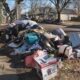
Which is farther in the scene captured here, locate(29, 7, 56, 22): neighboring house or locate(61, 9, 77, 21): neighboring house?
locate(61, 9, 77, 21): neighboring house

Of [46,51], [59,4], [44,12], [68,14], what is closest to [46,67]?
[46,51]

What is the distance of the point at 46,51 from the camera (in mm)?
10688

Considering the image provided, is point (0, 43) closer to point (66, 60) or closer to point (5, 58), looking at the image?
point (5, 58)

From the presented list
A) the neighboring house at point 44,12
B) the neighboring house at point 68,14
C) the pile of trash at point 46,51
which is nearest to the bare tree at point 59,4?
the neighboring house at point 44,12

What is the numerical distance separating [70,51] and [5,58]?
2.68 metres

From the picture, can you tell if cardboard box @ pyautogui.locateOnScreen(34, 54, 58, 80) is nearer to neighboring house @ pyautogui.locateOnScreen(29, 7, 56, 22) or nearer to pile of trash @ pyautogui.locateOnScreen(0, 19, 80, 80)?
pile of trash @ pyautogui.locateOnScreen(0, 19, 80, 80)

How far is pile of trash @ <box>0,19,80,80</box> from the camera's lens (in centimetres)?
802

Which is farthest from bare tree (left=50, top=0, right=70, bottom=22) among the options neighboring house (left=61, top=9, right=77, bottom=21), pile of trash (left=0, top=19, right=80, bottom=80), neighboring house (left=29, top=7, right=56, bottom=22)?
pile of trash (left=0, top=19, right=80, bottom=80)

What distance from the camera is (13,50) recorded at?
40.8 feet

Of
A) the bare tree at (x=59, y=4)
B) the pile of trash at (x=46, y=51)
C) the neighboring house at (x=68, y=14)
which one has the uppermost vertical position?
the pile of trash at (x=46, y=51)

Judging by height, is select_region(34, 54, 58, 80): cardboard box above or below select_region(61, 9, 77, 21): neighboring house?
above

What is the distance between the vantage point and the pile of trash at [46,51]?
8023mm

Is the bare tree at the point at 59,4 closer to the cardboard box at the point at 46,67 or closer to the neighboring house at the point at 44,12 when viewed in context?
the neighboring house at the point at 44,12

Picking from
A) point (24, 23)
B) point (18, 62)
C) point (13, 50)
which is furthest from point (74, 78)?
point (24, 23)
